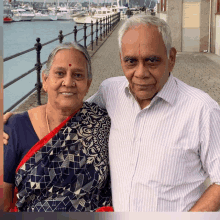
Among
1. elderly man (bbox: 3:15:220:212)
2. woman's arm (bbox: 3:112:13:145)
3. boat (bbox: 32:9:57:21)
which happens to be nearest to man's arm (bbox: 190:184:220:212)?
elderly man (bbox: 3:15:220:212)

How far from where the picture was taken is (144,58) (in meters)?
1.58

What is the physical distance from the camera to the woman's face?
1688 millimetres

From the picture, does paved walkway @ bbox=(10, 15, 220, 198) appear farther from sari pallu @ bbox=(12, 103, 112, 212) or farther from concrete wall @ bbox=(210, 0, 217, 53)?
sari pallu @ bbox=(12, 103, 112, 212)

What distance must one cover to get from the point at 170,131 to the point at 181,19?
1432cm

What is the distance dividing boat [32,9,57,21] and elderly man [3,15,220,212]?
283ft

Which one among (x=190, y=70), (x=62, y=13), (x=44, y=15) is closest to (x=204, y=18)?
(x=190, y=70)

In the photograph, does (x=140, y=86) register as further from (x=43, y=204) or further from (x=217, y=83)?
(x=217, y=83)

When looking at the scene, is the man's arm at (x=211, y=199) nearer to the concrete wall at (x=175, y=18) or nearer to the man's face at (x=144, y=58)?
the man's face at (x=144, y=58)

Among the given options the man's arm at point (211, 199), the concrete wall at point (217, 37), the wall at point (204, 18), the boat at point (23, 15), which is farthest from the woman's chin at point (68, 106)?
the boat at point (23, 15)

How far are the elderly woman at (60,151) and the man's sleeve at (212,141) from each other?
48cm

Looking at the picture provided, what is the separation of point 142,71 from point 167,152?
14.6 inches

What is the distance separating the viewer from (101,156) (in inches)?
68.7

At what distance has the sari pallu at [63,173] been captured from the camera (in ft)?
5.34

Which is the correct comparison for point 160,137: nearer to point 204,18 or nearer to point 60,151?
point 60,151
